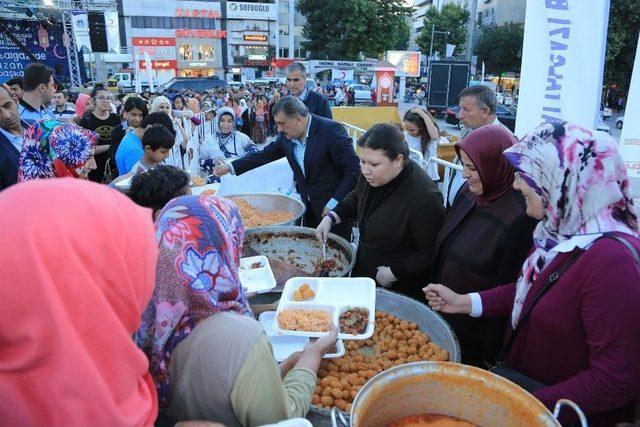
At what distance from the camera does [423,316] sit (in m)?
2.29

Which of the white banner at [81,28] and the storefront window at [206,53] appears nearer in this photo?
the white banner at [81,28]

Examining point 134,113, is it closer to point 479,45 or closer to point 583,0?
point 583,0

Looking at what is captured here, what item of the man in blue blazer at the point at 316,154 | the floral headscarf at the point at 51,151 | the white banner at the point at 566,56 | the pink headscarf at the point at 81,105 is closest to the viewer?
the white banner at the point at 566,56

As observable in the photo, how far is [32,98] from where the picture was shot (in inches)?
169

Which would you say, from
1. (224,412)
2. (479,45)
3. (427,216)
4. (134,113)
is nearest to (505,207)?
(427,216)

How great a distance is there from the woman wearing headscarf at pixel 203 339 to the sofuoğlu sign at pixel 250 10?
50.3 m

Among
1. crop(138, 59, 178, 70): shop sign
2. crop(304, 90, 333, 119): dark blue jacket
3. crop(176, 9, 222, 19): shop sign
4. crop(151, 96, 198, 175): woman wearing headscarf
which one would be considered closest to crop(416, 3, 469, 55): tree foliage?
crop(176, 9, 222, 19): shop sign

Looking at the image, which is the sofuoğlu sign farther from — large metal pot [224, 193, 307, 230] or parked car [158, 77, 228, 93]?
large metal pot [224, 193, 307, 230]

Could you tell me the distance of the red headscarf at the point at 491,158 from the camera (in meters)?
2.03

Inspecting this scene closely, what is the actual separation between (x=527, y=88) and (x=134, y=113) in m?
4.01

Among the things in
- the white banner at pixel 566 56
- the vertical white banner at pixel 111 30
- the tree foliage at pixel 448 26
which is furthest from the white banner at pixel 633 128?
the tree foliage at pixel 448 26

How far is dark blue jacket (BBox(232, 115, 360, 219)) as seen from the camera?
12.9ft

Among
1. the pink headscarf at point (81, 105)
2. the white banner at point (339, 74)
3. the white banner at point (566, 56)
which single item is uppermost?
the white banner at point (339, 74)

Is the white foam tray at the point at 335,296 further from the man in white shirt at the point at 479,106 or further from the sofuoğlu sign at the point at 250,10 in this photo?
the sofuoğlu sign at the point at 250,10
